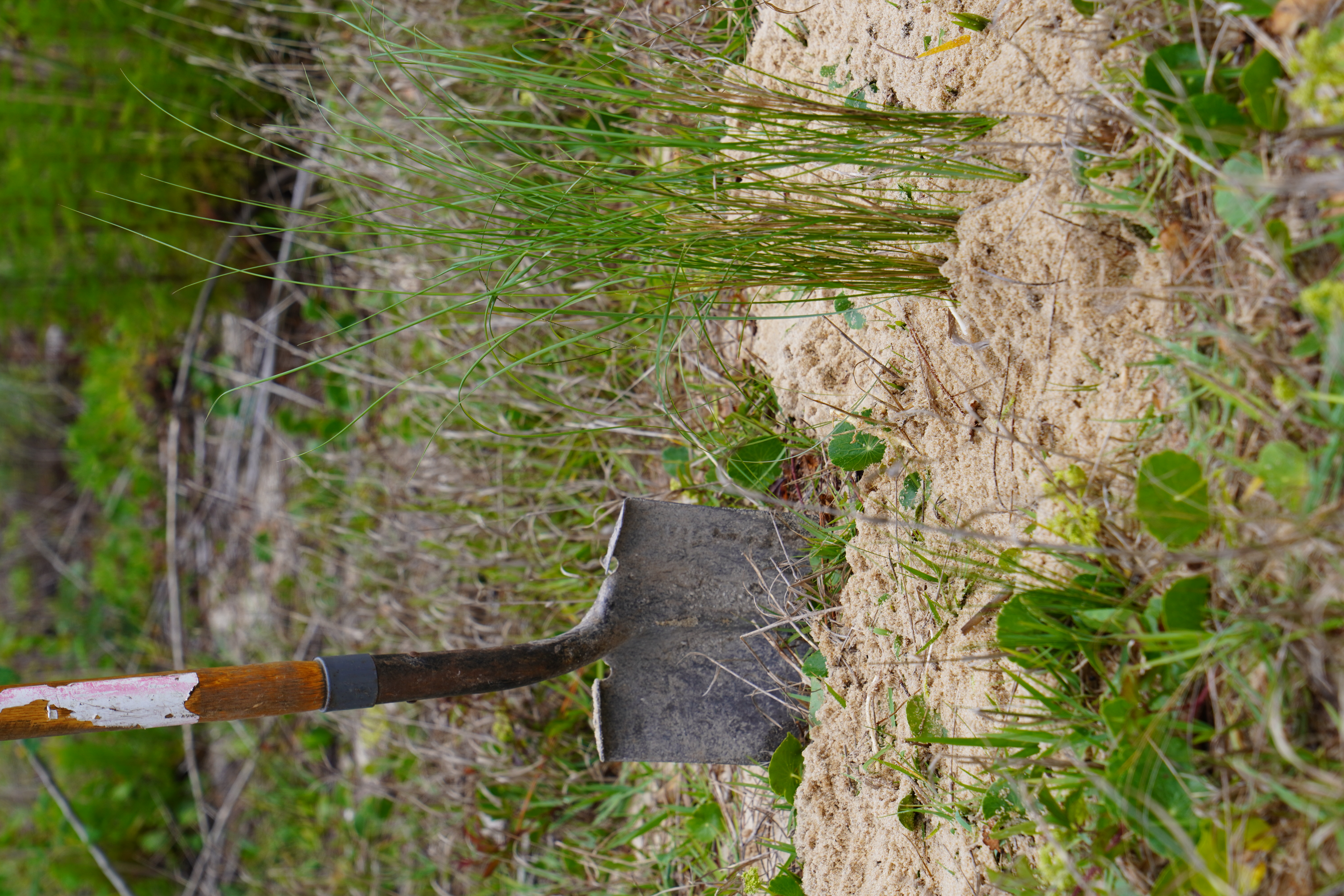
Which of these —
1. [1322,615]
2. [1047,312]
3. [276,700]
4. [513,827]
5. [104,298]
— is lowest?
[513,827]

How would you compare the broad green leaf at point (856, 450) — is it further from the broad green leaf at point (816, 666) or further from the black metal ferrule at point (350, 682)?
the black metal ferrule at point (350, 682)

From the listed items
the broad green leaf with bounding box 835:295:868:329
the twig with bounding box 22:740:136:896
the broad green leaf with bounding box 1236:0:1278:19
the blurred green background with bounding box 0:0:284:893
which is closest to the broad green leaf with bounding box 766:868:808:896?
the broad green leaf with bounding box 835:295:868:329

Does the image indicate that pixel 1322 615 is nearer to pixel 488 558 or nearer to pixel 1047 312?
pixel 1047 312

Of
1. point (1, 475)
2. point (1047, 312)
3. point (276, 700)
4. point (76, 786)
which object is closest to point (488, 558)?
point (276, 700)

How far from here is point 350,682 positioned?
50.1 inches

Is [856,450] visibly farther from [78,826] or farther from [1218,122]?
[78,826]

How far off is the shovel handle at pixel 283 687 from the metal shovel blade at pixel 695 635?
0.22 ft

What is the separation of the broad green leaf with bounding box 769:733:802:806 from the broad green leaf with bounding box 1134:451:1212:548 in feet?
2.50

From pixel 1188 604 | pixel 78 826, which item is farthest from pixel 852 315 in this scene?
pixel 78 826

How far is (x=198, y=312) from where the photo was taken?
3404mm

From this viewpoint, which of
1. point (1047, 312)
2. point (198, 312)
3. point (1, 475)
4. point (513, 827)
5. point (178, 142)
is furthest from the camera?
point (1, 475)

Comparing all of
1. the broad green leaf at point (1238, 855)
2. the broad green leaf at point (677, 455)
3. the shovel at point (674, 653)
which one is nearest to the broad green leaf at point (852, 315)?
the shovel at point (674, 653)

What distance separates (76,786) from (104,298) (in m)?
2.31

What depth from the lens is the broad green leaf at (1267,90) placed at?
0.77 metres
